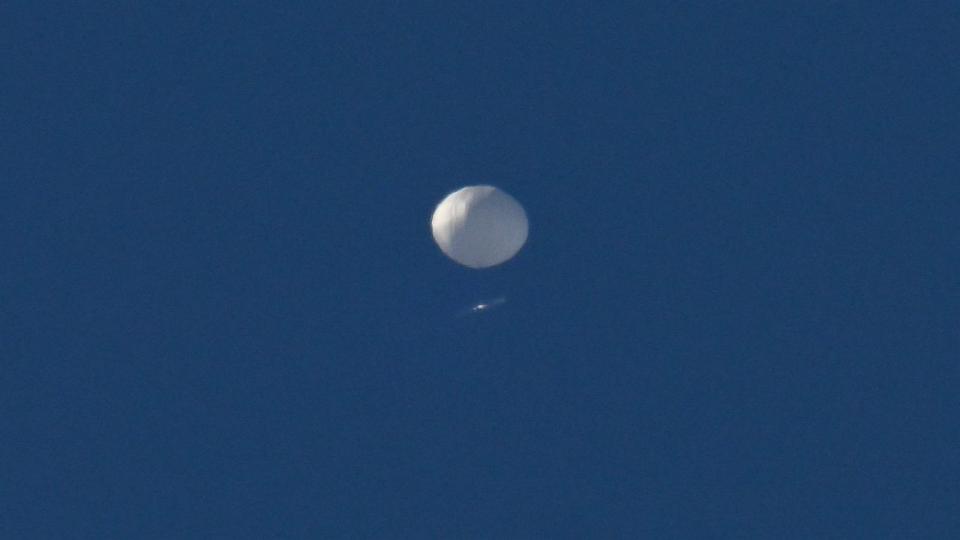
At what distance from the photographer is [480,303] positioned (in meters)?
17.9

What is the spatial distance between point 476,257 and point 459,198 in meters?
0.47

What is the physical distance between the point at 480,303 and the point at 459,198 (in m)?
0.95

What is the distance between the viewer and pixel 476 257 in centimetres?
1747

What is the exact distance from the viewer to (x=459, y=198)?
57.1ft

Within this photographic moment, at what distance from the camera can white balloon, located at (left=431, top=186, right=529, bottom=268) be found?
56.6ft

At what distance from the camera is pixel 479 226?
17.2 meters

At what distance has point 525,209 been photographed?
17984 millimetres

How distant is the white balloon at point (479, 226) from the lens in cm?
1727

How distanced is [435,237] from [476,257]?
0.40m

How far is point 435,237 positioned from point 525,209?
31.2 inches

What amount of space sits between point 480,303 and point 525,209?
2.67 feet
